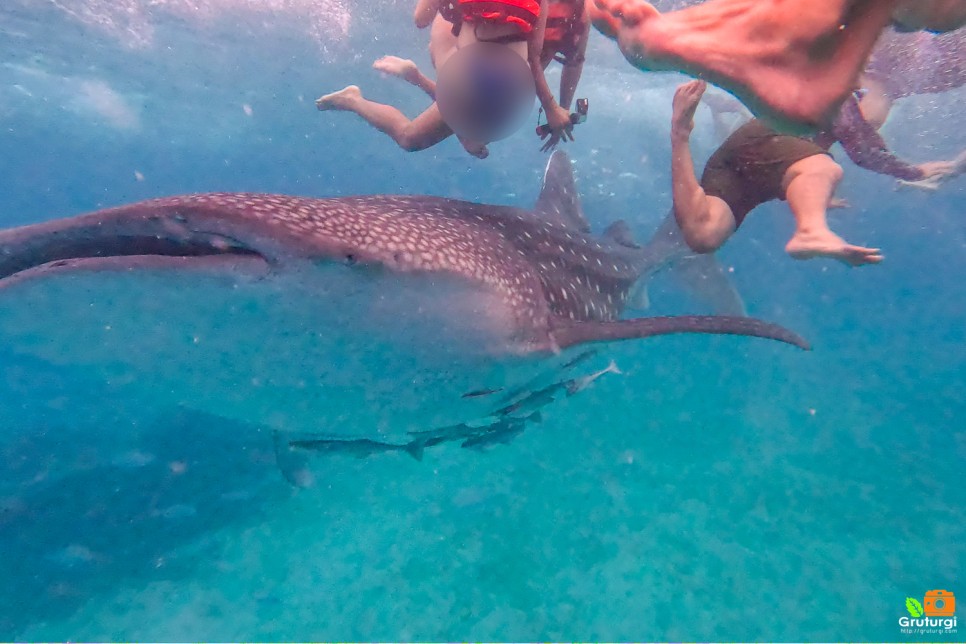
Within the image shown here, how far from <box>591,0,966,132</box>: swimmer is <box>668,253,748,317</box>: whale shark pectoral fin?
20.3ft

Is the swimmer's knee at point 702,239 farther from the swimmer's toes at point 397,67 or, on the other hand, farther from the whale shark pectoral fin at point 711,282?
the swimmer's toes at point 397,67

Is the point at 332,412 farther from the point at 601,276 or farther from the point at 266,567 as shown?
the point at 266,567

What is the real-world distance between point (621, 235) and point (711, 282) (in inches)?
101

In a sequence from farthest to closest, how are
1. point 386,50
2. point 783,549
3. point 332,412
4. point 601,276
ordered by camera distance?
point 386,50 < point 783,549 < point 601,276 < point 332,412

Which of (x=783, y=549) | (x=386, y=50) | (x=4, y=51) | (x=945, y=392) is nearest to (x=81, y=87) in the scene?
(x=4, y=51)

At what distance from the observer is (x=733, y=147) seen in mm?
5793

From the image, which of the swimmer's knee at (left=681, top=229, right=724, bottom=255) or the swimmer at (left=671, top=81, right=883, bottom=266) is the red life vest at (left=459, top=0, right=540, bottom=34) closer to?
the swimmer at (left=671, top=81, right=883, bottom=266)

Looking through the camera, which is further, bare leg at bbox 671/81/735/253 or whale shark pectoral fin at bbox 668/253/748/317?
whale shark pectoral fin at bbox 668/253/748/317

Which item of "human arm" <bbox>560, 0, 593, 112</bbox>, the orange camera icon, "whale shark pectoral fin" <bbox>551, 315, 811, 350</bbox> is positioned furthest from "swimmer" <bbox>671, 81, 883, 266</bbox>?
the orange camera icon

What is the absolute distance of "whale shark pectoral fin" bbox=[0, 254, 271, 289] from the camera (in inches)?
74.3

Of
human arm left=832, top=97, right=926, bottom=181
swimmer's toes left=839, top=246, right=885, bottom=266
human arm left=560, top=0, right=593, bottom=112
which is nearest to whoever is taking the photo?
swimmer's toes left=839, top=246, right=885, bottom=266

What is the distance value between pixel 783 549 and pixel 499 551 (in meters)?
5.92

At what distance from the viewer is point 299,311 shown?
8.00ft

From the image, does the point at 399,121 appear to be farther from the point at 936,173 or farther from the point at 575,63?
the point at 936,173
